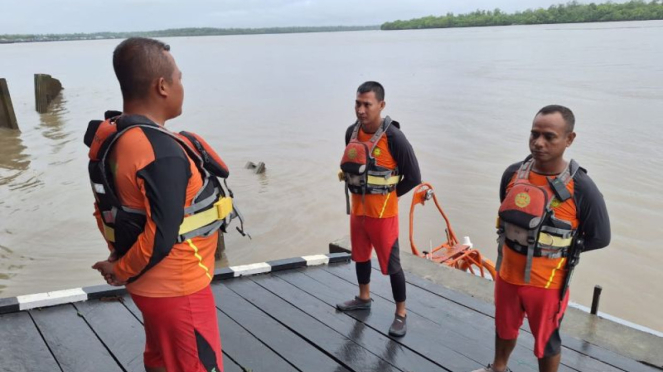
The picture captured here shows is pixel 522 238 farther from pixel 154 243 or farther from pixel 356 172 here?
pixel 154 243

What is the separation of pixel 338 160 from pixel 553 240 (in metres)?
12.1

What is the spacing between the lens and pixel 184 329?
80.7 inches

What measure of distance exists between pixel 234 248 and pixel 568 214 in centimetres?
710

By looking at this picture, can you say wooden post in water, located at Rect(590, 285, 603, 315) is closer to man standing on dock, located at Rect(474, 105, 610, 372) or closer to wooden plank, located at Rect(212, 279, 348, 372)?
man standing on dock, located at Rect(474, 105, 610, 372)

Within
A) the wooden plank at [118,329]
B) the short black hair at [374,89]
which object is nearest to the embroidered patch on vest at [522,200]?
the short black hair at [374,89]

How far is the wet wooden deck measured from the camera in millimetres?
3281

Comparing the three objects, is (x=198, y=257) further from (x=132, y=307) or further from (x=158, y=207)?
(x=132, y=307)

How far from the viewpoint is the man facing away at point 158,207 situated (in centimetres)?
183

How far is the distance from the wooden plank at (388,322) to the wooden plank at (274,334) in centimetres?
53

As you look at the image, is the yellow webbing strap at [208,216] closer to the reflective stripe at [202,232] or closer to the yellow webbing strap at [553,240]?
the reflective stripe at [202,232]

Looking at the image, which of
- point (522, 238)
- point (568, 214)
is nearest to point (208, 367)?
point (522, 238)

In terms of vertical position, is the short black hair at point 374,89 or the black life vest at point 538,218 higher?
the short black hair at point 374,89

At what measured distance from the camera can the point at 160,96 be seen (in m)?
1.95

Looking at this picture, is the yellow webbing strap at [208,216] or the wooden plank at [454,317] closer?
the yellow webbing strap at [208,216]
